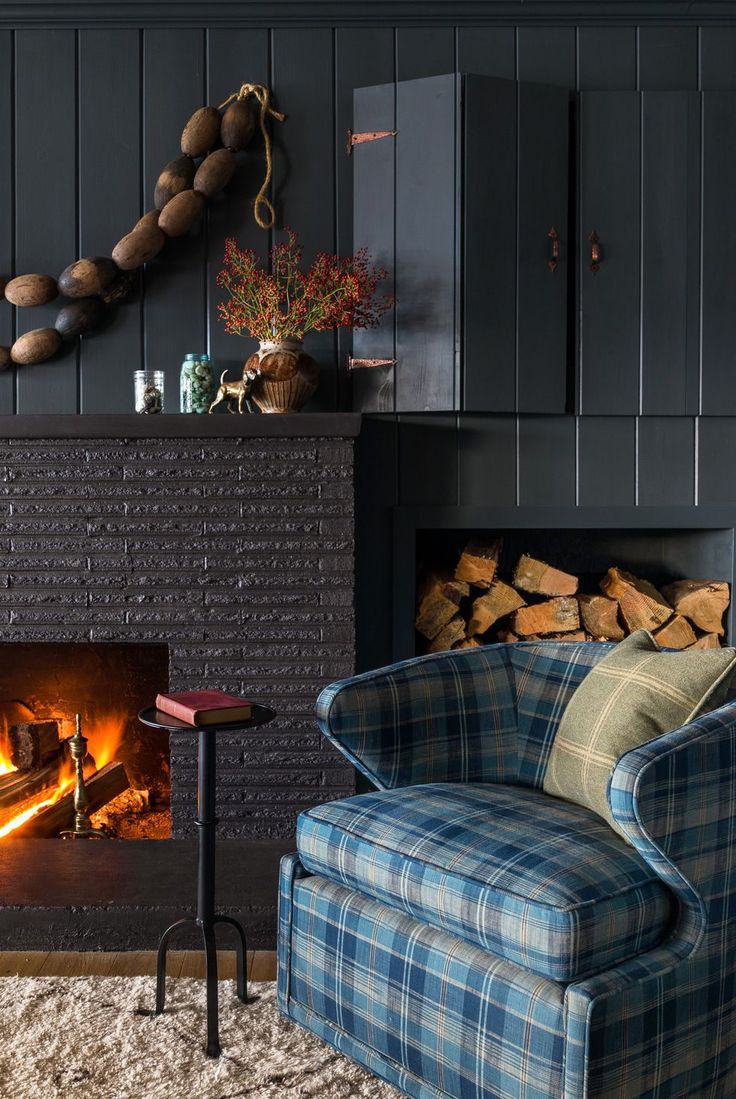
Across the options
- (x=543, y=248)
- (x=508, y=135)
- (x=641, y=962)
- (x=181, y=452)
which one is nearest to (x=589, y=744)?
(x=641, y=962)

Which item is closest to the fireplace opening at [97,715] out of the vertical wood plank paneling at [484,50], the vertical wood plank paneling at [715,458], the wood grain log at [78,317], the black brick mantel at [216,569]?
the black brick mantel at [216,569]

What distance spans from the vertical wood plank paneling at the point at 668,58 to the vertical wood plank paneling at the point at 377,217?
79cm

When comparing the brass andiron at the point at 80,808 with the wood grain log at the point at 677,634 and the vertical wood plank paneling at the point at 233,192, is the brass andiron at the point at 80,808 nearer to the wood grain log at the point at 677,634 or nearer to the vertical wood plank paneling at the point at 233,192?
the vertical wood plank paneling at the point at 233,192

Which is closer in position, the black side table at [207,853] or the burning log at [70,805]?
the black side table at [207,853]

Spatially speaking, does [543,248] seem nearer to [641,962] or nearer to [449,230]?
[449,230]

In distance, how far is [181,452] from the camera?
2.73 meters

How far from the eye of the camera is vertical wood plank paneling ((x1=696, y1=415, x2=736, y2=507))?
3.02 m

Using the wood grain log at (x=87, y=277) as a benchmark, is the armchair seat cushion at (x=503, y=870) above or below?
below

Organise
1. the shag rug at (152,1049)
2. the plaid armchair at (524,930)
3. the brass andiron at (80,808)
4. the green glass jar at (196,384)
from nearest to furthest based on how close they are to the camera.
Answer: the plaid armchair at (524,930), the shag rug at (152,1049), the green glass jar at (196,384), the brass andiron at (80,808)

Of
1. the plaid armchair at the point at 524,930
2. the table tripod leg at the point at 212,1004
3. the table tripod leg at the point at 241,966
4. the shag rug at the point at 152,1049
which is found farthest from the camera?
the table tripod leg at the point at 241,966

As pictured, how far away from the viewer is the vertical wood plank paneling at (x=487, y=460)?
299 centimetres

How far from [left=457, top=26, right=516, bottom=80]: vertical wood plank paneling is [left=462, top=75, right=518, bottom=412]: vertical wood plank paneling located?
148 mm

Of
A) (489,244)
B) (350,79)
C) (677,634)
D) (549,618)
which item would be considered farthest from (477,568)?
(350,79)

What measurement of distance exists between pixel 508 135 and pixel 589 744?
1.87 meters
